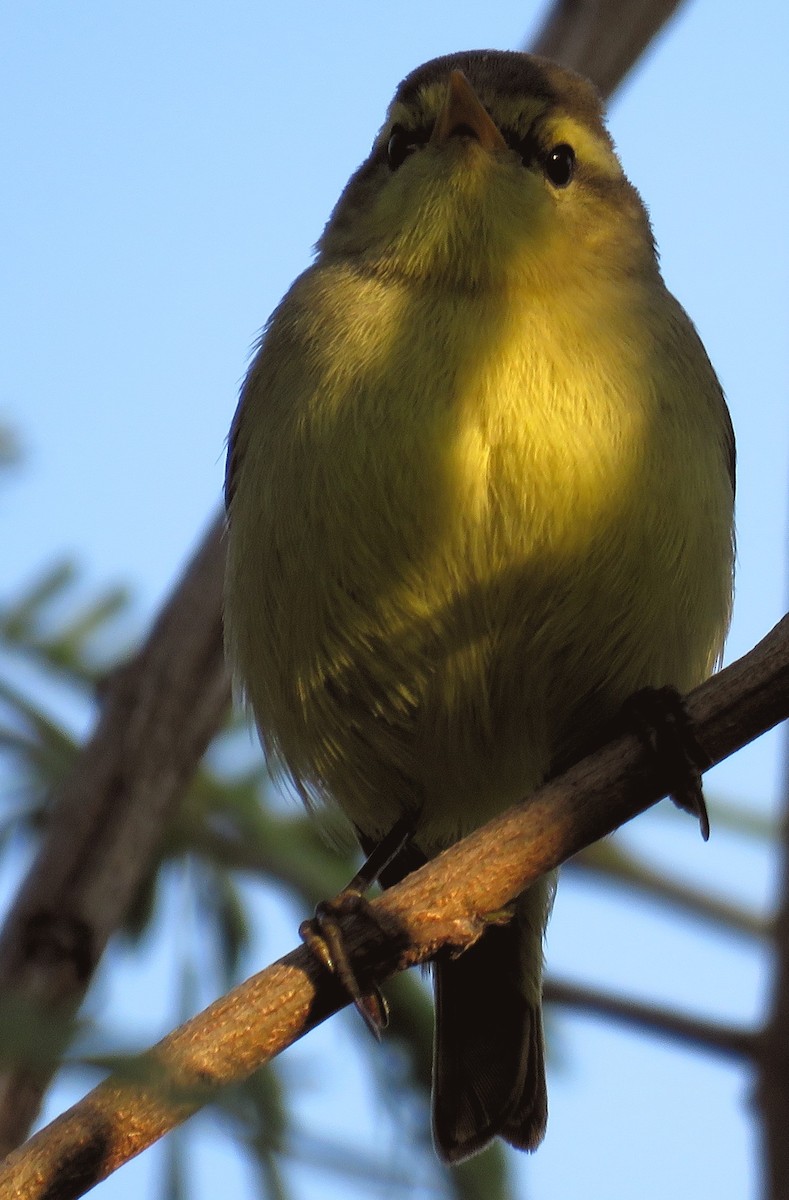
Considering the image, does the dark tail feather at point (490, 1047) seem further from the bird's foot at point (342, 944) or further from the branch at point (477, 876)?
the branch at point (477, 876)

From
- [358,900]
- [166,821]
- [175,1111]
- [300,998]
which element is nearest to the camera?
[175,1111]

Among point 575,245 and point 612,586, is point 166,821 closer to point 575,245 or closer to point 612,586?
point 612,586

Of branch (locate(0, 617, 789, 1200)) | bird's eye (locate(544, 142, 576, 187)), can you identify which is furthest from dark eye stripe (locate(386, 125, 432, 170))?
branch (locate(0, 617, 789, 1200))

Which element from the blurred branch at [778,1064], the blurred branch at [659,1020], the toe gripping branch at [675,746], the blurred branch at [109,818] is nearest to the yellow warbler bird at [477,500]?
the blurred branch at [109,818]

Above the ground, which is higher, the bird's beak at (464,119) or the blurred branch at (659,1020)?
the bird's beak at (464,119)

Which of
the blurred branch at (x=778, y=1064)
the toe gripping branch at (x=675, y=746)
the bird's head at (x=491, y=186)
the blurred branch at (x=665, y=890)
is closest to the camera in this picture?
the blurred branch at (x=778, y=1064)

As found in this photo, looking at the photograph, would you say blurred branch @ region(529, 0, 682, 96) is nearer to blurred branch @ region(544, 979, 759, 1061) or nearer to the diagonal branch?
the diagonal branch

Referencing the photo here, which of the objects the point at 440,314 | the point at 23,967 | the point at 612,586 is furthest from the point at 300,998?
the point at 440,314
